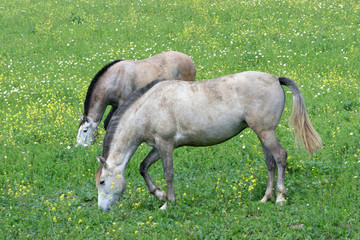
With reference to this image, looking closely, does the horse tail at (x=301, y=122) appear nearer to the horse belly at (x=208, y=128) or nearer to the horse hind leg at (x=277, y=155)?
the horse hind leg at (x=277, y=155)

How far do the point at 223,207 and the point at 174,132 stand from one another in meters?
1.45

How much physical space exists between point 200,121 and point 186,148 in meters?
3.12

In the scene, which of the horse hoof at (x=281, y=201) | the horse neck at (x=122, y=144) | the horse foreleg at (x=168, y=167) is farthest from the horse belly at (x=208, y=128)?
the horse hoof at (x=281, y=201)

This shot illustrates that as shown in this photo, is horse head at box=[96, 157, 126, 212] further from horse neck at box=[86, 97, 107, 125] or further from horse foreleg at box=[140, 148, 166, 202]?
horse neck at box=[86, 97, 107, 125]

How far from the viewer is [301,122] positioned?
7797mm

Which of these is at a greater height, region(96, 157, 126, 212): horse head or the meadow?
region(96, 157, 126, 212): horse head

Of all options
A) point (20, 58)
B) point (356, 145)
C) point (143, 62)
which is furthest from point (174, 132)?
point (20, 58)

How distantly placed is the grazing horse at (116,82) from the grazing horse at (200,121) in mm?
3333

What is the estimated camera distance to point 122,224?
7273 millimetres

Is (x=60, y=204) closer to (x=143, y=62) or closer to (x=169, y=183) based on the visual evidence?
(x=169, y=183)

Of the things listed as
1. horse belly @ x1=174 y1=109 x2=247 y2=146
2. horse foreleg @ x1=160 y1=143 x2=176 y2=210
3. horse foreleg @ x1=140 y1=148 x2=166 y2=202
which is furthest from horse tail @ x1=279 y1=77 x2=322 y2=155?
horse foreleg @ x1=140 y1=148 x2=166 y2=202

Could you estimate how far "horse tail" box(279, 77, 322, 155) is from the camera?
25.6 feet

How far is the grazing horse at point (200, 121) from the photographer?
300 inches

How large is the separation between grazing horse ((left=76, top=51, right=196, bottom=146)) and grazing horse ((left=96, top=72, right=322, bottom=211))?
333 centimetres
